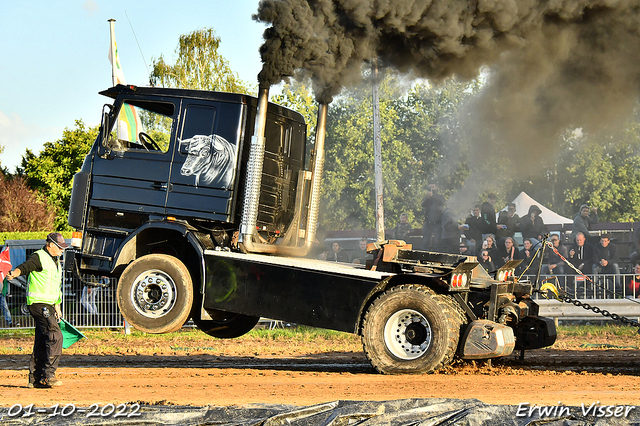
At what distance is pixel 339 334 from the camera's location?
15.1 metres

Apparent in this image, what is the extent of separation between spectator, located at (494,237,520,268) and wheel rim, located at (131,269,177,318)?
10.9 meters

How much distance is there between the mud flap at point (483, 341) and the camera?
793 cm

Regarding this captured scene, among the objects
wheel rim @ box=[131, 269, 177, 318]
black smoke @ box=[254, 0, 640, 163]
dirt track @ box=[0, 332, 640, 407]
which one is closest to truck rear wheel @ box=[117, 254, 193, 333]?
wheel rim @ box=[131, 269, 177, 318]

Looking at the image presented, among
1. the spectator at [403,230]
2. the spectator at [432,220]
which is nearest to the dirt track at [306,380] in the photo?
the spectator at [432,220]

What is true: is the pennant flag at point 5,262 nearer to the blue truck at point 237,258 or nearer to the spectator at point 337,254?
the blue truck at point 237,258

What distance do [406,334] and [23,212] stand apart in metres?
29.1

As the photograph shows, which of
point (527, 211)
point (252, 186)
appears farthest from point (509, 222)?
point (252, 186)

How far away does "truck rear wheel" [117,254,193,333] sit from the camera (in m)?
8.81

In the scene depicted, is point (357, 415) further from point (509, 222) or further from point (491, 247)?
point (509, 222)

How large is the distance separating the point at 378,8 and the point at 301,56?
1.22 meters

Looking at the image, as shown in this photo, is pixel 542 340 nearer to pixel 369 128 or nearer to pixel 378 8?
pixel 378 8

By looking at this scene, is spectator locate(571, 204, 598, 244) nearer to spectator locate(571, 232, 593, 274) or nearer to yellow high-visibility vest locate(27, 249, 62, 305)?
spectator locate(571, 232, 593, 274)

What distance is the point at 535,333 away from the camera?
352 inches

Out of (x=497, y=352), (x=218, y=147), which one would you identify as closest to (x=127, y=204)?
(x=218, y=147)
